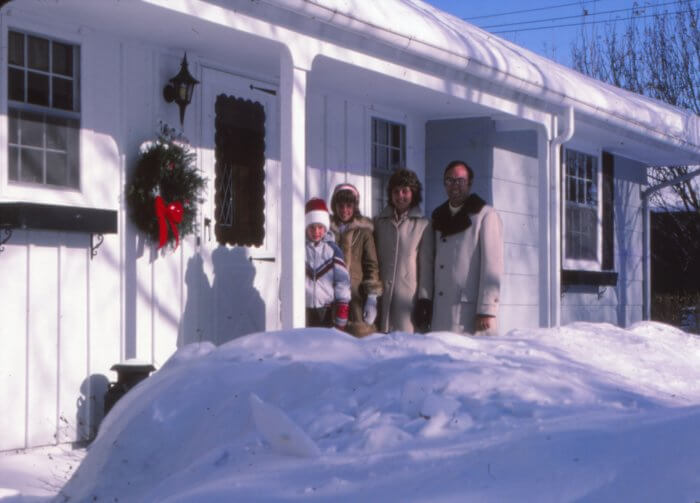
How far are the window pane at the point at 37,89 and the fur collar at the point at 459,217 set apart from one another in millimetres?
2624

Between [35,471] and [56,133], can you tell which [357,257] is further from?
[35,471]

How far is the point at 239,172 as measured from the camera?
7797mm

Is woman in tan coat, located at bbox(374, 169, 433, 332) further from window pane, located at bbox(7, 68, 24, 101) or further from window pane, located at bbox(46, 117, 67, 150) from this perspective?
window pane, located at bbox(7, 68, 24, 101)

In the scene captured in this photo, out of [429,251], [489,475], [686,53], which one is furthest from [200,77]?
[686,53]

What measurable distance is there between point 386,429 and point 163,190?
14.3ft

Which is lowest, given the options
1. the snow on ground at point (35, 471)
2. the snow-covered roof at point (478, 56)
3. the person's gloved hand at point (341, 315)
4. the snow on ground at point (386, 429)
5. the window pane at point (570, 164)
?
the snow on ground at point (35, 471)

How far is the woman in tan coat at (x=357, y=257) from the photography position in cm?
643

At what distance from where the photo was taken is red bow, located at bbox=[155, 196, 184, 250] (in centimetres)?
684

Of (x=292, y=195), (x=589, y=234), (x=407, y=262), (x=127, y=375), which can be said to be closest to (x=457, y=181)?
(x=407, y=262)

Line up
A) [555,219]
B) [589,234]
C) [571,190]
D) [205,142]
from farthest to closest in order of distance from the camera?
[589,234]
[571,190]
[555,219]
[205,142]

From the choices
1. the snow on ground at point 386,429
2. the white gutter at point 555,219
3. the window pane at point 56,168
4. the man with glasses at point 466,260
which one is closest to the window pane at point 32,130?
the window pane at point 56,168

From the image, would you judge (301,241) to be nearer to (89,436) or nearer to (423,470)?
(89,436)

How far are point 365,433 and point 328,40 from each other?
176 inches

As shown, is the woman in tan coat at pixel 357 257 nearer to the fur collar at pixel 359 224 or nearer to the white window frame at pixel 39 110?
the fur collar at pixel 359 224
